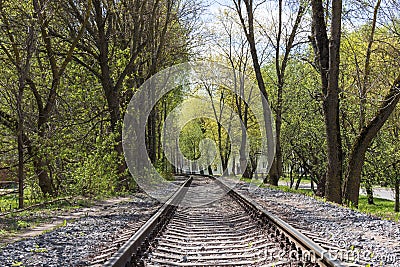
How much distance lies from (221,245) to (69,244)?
222 centimetres

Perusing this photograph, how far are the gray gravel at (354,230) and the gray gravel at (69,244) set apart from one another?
126 inches

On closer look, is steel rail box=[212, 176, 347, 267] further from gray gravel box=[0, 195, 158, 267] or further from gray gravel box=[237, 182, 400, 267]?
gray gravel box=[0, 195, 158, 267]

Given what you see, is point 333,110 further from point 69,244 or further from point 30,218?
point 69,244

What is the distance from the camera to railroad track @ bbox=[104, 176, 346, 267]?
5270 millimetres

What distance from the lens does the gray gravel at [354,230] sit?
17.2ft

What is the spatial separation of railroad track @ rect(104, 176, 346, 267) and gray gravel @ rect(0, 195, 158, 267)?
63cm

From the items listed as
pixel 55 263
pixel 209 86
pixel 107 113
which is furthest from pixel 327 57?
pixel 209 86

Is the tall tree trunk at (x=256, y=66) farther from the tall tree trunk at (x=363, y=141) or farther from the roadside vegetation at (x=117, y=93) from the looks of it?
the tall tree trunk at (x=363, y=141)

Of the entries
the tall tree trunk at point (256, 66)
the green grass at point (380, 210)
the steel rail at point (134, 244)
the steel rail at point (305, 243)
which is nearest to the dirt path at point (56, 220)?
the steel rail at point (134, 244)

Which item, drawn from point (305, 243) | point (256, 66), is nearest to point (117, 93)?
point (256, 66)

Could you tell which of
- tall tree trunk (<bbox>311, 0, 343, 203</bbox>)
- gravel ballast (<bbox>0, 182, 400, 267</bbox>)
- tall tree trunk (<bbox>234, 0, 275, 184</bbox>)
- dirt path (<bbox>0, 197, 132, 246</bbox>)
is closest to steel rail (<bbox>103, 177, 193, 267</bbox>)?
gravel ballast (<bbox>0, 182, 400, 267</bbox>)

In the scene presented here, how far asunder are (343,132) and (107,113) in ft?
44.6

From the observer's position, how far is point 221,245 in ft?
22.1

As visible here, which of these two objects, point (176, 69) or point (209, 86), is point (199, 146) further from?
point (176, 69)
